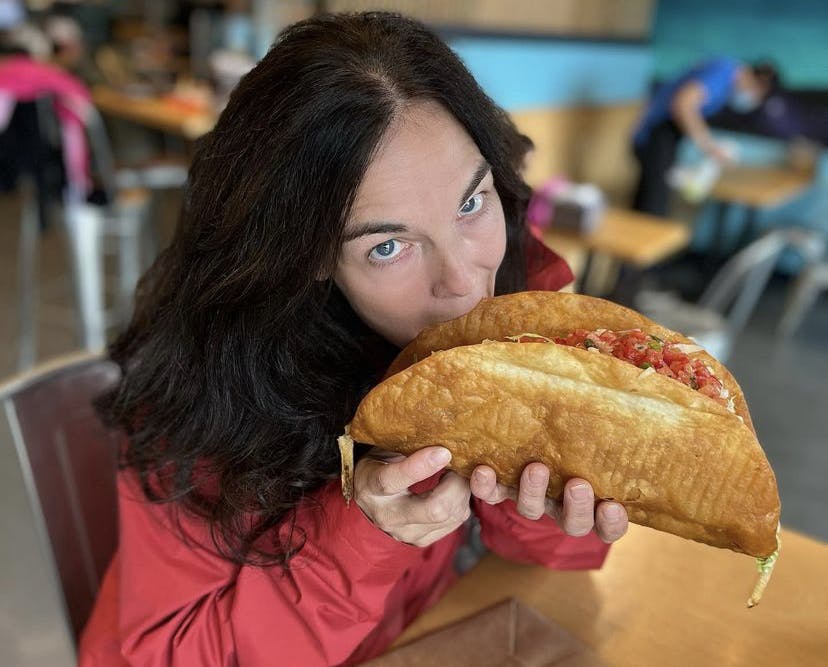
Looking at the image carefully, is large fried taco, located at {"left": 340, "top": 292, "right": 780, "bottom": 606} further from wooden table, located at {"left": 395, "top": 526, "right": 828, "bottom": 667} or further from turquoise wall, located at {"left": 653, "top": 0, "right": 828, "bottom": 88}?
turquoise wall, located at {"left": 653, "top": 0, "right": 828, "bottom": 88}

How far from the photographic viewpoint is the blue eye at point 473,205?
127 centimetres

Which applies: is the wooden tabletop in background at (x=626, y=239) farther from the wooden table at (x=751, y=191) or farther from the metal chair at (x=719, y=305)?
the wooden table at (x=751, y=191)

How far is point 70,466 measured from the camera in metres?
1.68

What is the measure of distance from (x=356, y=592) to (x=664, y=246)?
4.03 meters

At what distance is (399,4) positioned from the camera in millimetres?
5219

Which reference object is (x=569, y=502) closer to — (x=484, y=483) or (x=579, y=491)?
(x=579, y=491)

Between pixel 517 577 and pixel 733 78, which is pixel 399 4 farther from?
pixel 517 577

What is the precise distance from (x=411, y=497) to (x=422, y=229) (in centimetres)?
45

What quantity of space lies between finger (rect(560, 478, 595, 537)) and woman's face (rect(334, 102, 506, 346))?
1.28 ft

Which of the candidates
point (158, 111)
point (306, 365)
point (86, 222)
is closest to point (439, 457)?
point (306, 365)

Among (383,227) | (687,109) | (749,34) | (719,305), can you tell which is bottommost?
(719,305)

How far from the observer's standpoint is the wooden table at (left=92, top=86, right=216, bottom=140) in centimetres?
536

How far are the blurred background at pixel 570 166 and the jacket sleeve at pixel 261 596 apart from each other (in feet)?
5.71

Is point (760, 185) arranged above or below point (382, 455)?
below
